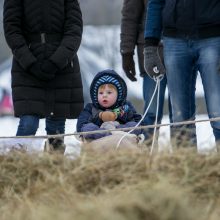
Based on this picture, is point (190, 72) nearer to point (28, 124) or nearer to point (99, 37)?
point (28, 124)

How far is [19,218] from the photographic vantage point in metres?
3.23

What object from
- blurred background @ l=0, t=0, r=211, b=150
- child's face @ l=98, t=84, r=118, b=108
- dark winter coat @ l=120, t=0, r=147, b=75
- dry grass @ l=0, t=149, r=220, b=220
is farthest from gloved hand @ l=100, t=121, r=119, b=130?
blurred background @ l=0, t=0, r=211, b=150

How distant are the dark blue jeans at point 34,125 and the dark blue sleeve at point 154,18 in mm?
1032

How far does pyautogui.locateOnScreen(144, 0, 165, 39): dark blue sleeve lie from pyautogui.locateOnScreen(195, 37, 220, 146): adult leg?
46 cm

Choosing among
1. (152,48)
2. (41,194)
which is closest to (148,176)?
(41,194)

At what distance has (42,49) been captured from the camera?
630 centimetres

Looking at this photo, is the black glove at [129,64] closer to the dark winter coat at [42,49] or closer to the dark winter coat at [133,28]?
the dark winter coat at [133,28]

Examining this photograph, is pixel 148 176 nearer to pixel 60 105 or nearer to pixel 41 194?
pixel 41 194

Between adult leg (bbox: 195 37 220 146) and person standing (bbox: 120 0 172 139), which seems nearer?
adult leg (bbox: 195 37 220 146)

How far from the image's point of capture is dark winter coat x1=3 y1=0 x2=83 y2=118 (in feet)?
20.6

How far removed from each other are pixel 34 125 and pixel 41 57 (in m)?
0.47

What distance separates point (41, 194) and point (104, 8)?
22.5 metres

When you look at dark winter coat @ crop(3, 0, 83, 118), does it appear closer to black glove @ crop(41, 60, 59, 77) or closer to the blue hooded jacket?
black glove @ crop(41, 60, 59, 77)

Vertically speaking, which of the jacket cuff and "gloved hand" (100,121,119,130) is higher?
the jacket cuff
